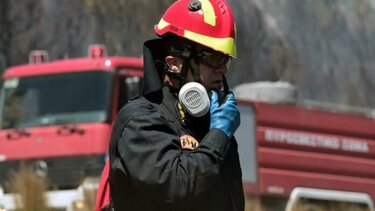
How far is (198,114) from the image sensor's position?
3496 millimetres

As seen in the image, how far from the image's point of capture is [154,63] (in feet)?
11.9

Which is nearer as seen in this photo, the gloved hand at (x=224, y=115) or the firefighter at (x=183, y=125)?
the firefighter at (x=183, y=125)

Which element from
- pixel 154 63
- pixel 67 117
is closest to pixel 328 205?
pixel 67 117

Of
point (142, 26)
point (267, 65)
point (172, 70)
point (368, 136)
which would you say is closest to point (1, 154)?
point (368, 136)

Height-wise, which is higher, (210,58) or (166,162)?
(210,58)

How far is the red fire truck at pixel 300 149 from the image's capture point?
14625 millimetres

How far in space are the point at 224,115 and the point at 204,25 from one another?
0.95ft

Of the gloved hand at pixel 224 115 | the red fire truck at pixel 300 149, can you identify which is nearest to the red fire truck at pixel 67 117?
the red fire truck at pixel 300 149

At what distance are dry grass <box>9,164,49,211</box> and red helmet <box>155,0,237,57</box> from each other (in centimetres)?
697

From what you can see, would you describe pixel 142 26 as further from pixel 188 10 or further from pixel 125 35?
pixel 188 10

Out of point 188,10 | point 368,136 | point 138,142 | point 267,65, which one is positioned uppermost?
point 188,10

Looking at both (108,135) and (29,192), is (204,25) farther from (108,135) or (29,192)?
(108,135)

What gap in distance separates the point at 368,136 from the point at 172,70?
12.9 metres

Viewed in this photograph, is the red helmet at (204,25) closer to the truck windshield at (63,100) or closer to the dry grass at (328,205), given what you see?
the truck windshield at (63,100)
